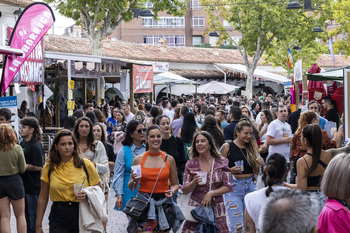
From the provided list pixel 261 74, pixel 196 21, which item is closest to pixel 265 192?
pixel 261 74

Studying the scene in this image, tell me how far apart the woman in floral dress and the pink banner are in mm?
5913

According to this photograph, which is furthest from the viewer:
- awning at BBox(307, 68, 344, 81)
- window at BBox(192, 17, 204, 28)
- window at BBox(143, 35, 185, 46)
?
window at BBox(192, 17, 204, 28)

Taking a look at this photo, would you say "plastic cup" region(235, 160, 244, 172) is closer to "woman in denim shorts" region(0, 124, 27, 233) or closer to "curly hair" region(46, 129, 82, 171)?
"curly hair" region(46, 129, 82, 171)

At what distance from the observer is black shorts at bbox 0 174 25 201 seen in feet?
24.3

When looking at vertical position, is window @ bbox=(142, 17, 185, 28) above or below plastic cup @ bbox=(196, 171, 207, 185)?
above

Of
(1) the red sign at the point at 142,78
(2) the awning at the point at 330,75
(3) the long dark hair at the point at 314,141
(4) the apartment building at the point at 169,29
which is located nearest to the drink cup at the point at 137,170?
(3) the long dark hair at the point at 314,141

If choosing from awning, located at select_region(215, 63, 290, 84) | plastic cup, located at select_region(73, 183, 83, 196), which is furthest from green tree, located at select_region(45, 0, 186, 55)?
awning, located at select_region(215, 63, 290, 84)

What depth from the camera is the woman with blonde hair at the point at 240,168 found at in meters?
7.38

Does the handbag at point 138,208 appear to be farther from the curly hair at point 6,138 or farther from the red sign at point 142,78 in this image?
the red sign at point 142,78

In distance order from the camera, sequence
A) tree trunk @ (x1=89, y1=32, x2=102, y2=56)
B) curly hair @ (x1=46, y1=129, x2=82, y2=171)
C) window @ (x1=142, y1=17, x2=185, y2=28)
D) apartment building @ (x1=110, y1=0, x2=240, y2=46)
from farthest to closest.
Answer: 1. window @ (x1=142, y1=17, x2=185, y2=28)
2. apartment building @ (x1=110, y1=0, x2=240, y2=46)
3. tree trunk @ (x1=89, y1=32, x2=102, y2=56)
4. curly hair @ (x1=46, y1=129, x2=82, y2=171)

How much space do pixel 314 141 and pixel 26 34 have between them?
7355 millimetres

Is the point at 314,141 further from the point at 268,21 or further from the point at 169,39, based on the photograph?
the point at 169,39

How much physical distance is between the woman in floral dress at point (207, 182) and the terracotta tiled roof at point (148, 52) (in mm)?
28894

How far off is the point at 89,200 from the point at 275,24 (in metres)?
35.1
